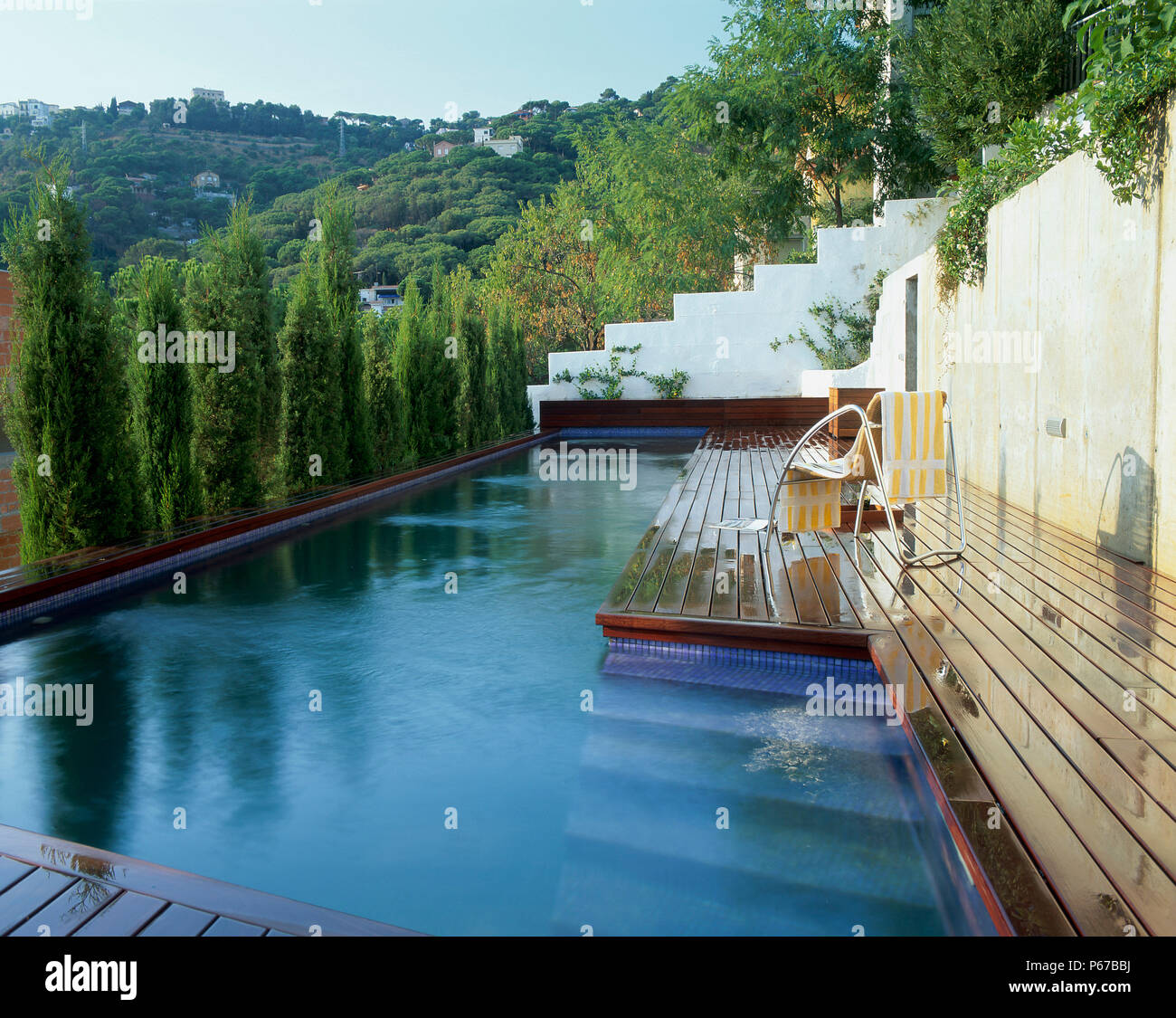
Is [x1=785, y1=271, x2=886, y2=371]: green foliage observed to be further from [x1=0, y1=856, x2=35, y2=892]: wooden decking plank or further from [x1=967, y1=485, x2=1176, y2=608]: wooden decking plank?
[x1=0, y1=856, x2=35, y2=892]: wooden decking plank

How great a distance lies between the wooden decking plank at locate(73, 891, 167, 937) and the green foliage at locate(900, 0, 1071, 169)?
10.9m

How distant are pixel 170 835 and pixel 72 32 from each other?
92.3 feet

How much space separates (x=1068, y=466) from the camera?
5.79 meters

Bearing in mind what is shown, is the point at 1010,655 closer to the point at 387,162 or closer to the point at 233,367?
the point at 233,367

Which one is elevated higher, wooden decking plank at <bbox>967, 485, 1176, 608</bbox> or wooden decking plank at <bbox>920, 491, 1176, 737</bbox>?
wooden decking plank at <bbox>967, 485, 1176, 608</bbox>

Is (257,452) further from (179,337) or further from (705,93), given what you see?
(705,93)

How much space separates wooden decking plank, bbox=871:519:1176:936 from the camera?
6.24 feet

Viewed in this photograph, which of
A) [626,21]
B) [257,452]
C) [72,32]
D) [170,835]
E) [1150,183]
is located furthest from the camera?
[72,32]

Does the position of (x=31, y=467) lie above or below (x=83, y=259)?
below

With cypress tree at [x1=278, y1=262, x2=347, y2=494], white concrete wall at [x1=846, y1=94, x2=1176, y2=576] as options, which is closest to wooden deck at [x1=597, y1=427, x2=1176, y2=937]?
white concrete wall at [x1=846, y1=94, x2=1176, y2=576]

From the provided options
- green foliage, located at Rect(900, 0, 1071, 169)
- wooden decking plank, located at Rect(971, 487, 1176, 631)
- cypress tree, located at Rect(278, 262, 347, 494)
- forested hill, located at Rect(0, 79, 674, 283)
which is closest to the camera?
wooden decking plank, located at Rect(971, 487, 1176, 631)

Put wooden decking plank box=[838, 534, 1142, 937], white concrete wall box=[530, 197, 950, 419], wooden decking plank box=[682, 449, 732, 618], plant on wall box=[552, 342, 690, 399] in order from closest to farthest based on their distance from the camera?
wooden decking plank box=[838, 534, 1142, 937], wooden decking plank box=[682, 449, 732, 618], white concrete wall box=[530, 197, 950, 419], plant on wall box=[552, 342, 690, 399]
